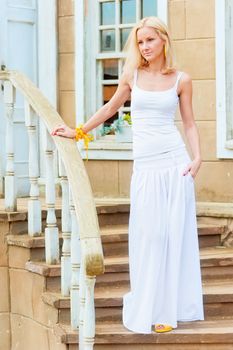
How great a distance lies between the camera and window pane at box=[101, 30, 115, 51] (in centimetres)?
818

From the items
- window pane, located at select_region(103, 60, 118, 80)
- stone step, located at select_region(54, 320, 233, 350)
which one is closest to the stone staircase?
stone step, located at select_region(54, 320, 233, 350)

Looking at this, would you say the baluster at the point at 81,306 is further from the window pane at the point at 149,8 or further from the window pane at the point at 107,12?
the window pane at the point at 107,12

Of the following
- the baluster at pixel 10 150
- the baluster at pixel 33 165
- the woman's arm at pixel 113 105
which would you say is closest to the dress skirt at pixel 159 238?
the woman's arm at pixel 113 105

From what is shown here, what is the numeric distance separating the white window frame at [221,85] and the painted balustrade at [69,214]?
1.55 m

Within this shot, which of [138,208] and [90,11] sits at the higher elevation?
[90,11]

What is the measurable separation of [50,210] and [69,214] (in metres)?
0.32

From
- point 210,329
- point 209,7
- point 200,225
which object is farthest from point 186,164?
point 209,7

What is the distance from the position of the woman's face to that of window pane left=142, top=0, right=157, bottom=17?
7.26ft

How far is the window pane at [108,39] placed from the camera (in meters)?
8.18

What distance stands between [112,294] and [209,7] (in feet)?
8.05

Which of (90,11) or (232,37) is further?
(90,11)

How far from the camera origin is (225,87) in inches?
293

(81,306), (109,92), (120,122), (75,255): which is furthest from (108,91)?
(81,306)

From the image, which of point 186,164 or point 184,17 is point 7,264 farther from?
point 184,17
